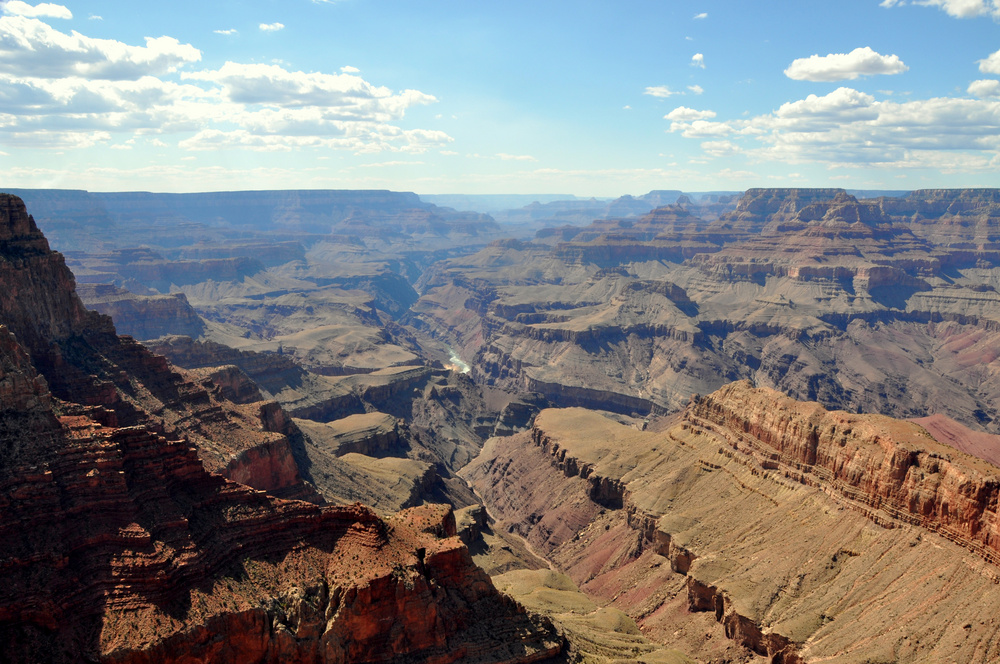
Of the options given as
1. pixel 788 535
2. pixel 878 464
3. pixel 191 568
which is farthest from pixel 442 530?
pixel 878 464

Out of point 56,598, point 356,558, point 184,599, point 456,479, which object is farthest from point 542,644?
point 456,479

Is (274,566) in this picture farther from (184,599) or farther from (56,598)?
(56,598)

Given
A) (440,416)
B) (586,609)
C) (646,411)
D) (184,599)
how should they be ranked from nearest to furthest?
(184,599) → (586,609) → (440,416) → (646,411)

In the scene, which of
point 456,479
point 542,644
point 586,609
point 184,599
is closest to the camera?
point 184,599

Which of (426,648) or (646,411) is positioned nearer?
(426,648)

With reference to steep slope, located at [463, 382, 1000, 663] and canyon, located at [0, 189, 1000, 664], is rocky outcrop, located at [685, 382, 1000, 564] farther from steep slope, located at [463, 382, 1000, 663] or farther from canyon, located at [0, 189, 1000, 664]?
→ canyon, located at [0, 189, 1000, 664]

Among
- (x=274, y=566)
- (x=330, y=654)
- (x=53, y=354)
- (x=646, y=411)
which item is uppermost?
(x=53, y=354)

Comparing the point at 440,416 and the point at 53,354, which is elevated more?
the point at 53,354
